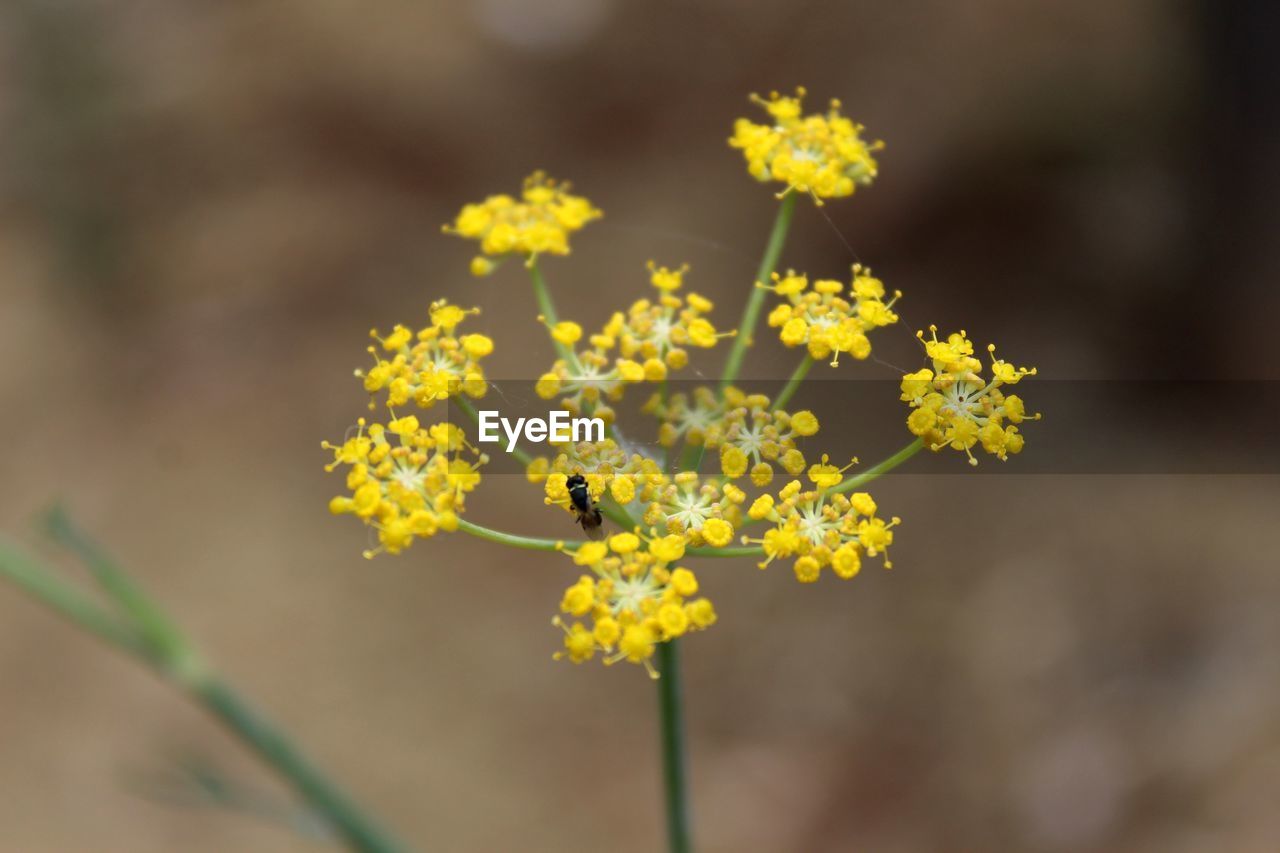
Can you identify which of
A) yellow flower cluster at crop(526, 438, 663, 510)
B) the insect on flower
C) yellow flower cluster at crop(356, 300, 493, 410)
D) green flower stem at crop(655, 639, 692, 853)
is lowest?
green flower stem at crop(655, 639, 692, 853)

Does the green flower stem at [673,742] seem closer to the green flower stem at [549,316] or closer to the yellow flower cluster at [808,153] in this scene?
the green flower stem at [549,316]

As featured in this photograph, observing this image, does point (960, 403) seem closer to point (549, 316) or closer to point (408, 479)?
point (549, 316)

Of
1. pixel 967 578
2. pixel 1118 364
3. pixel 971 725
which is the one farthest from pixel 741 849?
pixel 1118 364

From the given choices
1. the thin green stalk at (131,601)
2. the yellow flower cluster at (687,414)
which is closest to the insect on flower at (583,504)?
the yellow flower cluster at (687,414)

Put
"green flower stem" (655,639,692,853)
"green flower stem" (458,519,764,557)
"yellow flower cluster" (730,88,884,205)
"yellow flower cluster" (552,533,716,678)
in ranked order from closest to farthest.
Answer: "yellow flower cluster" (552,533,716,678) < "green flower stem" (458,519,764,557) < "green flower stem" (655,639,692,853) < "yellow flower cluster" (730,88,884,205)

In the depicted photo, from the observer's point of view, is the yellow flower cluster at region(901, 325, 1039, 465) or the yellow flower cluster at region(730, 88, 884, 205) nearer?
the yellow flower cluster at region(901, 325, 1039, 465)

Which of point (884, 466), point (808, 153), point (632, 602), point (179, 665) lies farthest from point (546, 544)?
point (808, 153)

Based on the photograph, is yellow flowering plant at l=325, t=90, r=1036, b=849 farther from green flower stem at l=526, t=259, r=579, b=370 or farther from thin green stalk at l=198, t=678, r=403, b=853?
thin green stalk at l=198, t=678, r=403, b=853

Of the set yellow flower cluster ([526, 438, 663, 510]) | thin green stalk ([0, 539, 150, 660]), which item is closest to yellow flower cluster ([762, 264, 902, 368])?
yellow flower cluster ([526, 438, 663, 510])
